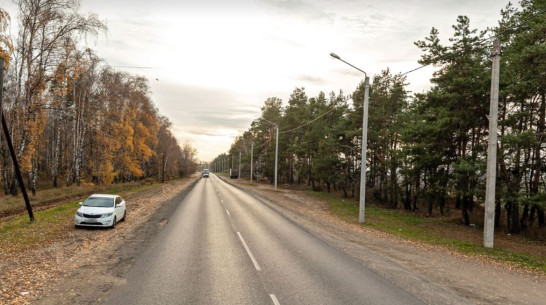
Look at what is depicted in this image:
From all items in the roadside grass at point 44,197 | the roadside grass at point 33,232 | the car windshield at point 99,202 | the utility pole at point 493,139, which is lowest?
the roadside grass at point 44,197

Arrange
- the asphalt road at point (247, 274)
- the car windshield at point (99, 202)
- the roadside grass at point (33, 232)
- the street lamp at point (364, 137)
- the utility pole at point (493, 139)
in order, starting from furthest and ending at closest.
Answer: the street lamp at point (364, 137) → the car windshield at point (99, 202) → the utility pole at point (493, 139) → the roadside grass at point (33, 232) → the asphalt road at point (247, 274)

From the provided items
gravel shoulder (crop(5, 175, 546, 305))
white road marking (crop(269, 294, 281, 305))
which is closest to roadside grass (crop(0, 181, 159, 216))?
gravel shoulder (crop(5, 175, 546, 305))

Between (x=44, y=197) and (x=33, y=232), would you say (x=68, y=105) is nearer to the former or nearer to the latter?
(x=44, y=197)

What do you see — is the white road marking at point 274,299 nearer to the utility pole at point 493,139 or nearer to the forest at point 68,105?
the utility pole at point 493,139

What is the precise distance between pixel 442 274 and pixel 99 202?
1471 cm

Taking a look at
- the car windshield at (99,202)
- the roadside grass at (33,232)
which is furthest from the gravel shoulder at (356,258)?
the car windshield at (99,202)

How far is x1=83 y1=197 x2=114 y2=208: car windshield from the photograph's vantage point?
51.1 ft

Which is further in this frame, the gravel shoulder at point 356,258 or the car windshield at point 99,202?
the car windshield at point 99,202

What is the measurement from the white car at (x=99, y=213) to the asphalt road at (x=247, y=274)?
3148 mm

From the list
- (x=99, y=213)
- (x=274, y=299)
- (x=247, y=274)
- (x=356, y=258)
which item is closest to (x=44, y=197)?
(x=99, y=213)

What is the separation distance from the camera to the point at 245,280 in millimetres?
7836

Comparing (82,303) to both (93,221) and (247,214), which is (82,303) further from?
(247,214)

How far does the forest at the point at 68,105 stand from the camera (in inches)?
918

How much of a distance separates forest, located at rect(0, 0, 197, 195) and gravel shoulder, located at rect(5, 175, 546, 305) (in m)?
15.2
